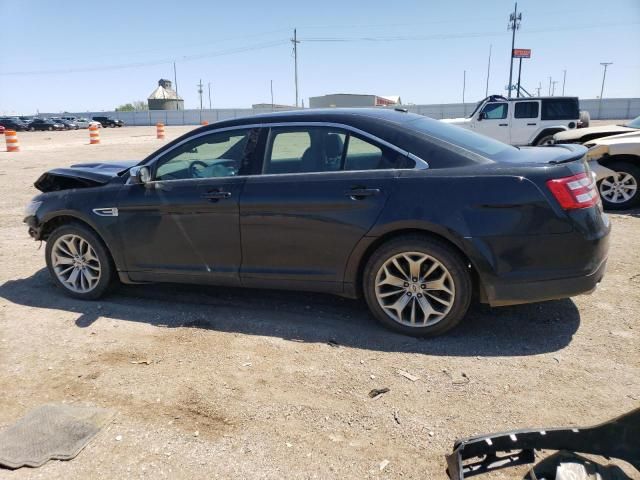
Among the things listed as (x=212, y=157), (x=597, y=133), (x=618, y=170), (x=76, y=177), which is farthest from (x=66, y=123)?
(x=212, y=157)

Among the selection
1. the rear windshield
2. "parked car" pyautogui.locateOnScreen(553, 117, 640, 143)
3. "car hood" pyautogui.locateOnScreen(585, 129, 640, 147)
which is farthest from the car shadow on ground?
"parked car" pyautogui.locateOnScreen(553, 117, 640, 143)

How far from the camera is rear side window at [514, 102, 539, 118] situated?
16141mm

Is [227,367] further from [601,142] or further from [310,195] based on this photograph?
[601,142]

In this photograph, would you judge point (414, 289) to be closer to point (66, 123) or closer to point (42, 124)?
point (42, 124)

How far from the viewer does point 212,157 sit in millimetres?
4469

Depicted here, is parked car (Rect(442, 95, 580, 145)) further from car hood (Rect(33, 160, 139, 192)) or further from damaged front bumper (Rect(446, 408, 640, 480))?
damaged front bumper (Rect(446, 408, 640, 480))

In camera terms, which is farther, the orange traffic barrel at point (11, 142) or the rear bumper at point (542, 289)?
the orange traffic barrel at point (11, 142)

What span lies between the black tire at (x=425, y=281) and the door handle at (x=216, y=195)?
4.23 ft

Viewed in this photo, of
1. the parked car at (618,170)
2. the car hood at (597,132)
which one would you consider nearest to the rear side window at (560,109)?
the car hood at (597,132)

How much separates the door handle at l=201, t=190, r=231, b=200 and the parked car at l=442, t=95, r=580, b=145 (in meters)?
14.0

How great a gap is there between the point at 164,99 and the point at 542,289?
296ft

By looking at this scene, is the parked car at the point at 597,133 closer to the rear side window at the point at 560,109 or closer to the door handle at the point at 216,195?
the rear side window at the point at 560,109

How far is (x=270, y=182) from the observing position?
4086 mm

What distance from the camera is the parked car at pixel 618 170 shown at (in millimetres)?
7984
